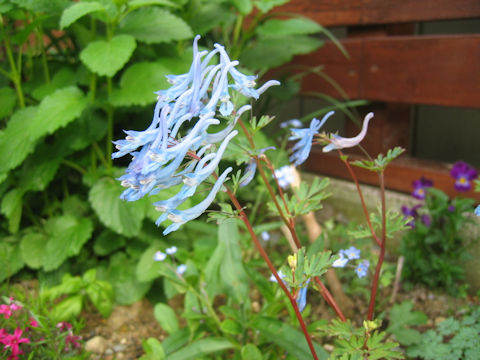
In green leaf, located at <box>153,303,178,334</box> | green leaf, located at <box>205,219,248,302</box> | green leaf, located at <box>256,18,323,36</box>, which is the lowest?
green leaf, located at <box>153,303,178,334</box>

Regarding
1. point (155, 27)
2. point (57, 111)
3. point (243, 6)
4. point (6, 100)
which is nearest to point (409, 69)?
point (243, 6)

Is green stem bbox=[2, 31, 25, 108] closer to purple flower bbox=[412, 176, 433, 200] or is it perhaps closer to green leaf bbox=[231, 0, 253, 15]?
green leaf bbox=[231, 0, 253, 15]

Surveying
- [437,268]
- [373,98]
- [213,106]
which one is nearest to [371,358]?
[213,106]

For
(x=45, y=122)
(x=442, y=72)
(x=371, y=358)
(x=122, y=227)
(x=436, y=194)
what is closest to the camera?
(x=371, y=358)

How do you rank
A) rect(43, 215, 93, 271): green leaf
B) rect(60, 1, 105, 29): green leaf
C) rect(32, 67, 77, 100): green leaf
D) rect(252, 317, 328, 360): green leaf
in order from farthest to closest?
rect(32, 67, 77, 100): green leaf, rect(43, 215, 93, 271): green leaf, rect(60, 1, 105, 29): green leaf, rect(252, 317, 328, 360): green leaf

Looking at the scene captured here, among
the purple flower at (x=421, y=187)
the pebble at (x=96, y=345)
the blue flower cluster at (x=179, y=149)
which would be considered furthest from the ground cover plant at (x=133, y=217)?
the purple flower at (x=421, y=187)

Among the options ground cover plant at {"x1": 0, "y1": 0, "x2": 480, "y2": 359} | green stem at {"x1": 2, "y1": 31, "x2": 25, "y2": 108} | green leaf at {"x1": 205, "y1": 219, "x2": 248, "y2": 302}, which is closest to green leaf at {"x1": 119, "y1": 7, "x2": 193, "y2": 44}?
ground cover plant at {"x1": 0, "y1": 0, "x2": 480, "y2": 359}

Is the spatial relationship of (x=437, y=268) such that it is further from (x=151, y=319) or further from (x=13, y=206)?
(x=13, y=206)

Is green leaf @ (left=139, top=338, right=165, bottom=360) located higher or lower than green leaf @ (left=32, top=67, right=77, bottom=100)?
lower
